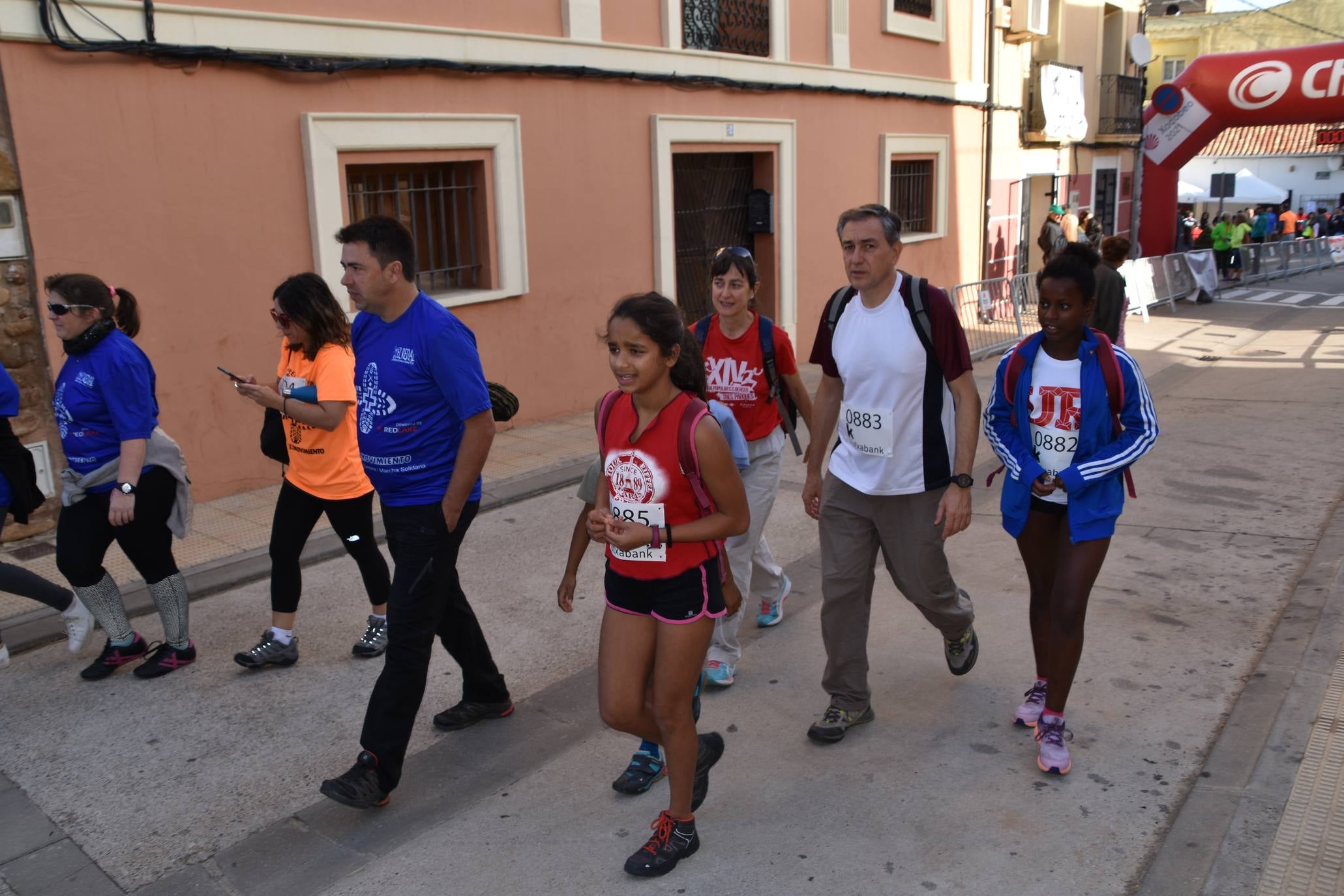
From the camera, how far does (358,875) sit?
3236mm

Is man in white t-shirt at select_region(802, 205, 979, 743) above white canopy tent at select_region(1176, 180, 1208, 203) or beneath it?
beneath

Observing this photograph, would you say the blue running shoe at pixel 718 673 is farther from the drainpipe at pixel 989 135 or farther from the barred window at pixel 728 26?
the drainpipe at pixel 989 135

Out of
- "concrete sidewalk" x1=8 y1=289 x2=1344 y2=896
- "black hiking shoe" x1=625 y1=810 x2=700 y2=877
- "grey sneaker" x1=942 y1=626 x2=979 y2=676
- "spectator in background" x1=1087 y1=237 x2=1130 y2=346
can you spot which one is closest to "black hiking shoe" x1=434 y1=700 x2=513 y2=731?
"concrete sidewalk" x1=8 y1=289 x2=1344 y2=896

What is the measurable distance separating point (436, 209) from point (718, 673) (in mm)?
5672

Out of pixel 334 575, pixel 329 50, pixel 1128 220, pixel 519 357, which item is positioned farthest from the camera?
pixel 1128 220

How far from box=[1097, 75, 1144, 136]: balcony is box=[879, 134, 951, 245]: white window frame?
22.0 feet

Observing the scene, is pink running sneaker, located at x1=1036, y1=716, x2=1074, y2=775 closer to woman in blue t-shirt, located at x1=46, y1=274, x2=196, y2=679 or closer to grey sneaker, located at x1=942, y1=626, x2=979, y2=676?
grey sneaker, located at x1=942, y1=626, x2=979, y2=676

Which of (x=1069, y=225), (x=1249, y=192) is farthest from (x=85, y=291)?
(x=1249, y=192)

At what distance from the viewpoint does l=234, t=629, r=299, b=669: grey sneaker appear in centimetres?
465

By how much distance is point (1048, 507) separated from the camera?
3711 mm

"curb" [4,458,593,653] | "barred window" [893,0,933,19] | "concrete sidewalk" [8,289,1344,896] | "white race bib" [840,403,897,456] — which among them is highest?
"barred window" [893,0,933,19]

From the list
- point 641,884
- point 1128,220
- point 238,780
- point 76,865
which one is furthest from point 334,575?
point 1128,220

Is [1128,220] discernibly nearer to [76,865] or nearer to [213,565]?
[213,565]

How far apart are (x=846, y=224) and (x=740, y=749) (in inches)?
73.3
